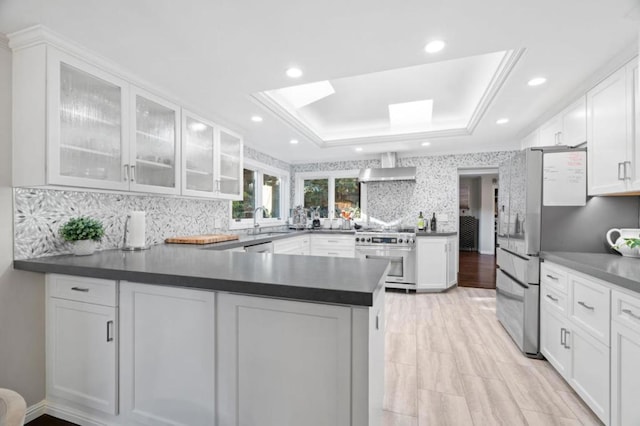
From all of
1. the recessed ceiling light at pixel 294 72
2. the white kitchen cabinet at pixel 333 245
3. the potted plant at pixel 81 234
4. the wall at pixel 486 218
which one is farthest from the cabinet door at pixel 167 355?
the wall at pixel 486 218

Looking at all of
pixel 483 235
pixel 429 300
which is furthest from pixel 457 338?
pixel 483 235

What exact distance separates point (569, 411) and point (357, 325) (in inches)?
67.1

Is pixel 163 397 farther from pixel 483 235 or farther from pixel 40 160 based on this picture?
pixel 483 235

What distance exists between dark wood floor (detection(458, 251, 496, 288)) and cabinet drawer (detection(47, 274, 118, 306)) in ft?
15.9

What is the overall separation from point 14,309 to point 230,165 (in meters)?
2.10

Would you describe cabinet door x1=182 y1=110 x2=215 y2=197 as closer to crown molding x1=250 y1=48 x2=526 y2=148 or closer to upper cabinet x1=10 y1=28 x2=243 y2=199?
upper cabinet x1=10 y1=28 x2=243 y2=199

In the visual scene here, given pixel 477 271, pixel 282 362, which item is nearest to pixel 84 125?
pixel 282 362

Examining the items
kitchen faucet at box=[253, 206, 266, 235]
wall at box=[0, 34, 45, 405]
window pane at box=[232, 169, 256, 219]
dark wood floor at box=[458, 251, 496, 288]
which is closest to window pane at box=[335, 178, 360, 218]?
kitchen faucet at box=[253, 206, 266, 235]

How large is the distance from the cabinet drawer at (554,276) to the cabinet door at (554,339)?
7.4 inches

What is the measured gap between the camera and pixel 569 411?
67.1 inches

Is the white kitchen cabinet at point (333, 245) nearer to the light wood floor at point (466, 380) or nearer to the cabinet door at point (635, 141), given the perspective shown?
the light wood floor at point (466, 380)

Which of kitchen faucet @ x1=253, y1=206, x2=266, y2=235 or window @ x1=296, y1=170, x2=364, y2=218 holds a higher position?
window @ x1=296, y1=170, x2=364, y2=218

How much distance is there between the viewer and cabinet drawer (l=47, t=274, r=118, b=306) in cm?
144

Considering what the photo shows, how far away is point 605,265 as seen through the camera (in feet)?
5.50
